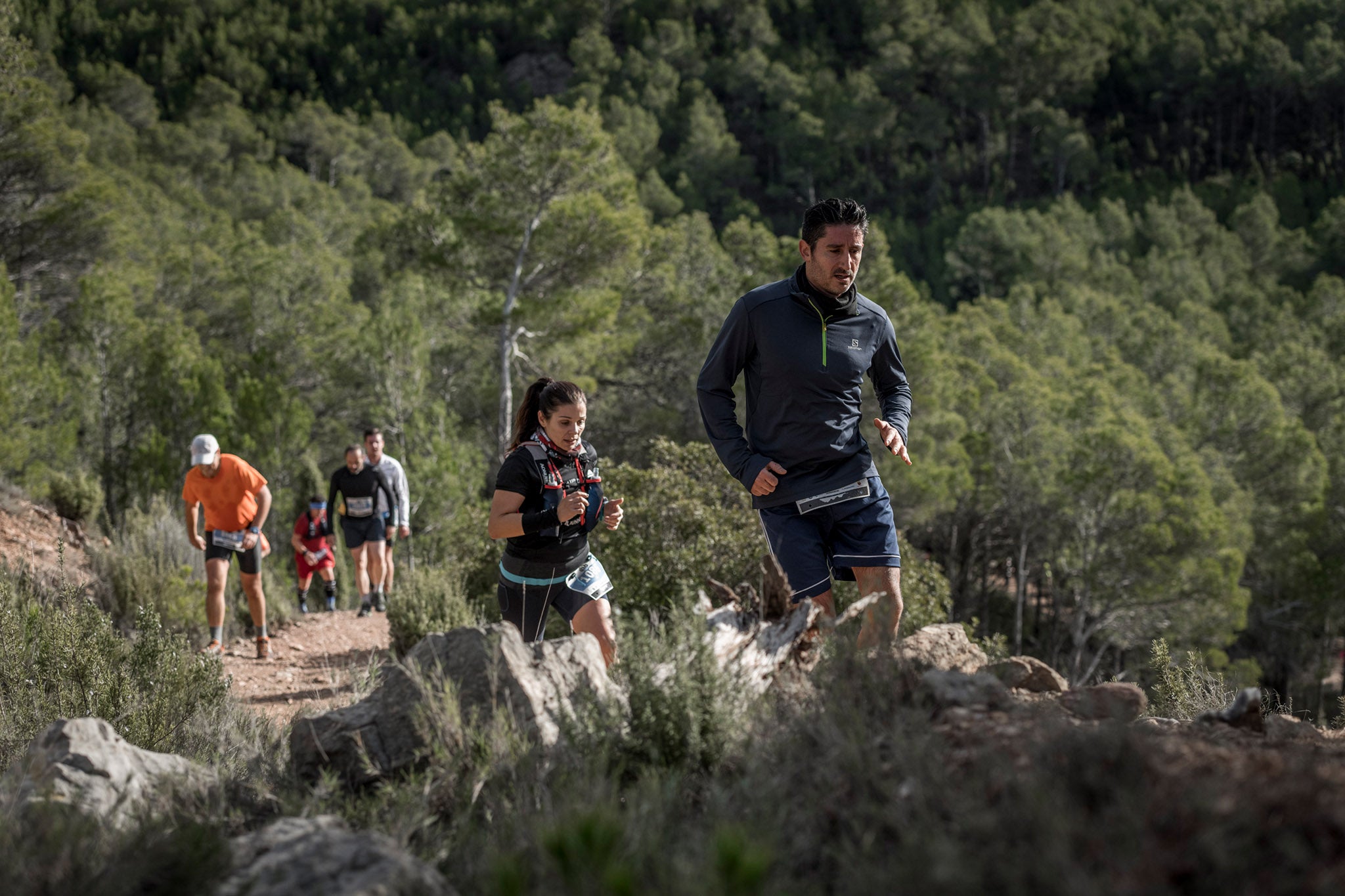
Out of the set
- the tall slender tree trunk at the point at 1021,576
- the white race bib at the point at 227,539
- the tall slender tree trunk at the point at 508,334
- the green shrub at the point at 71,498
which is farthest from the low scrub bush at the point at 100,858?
the tall slender tree trunk at the point at 1021,576

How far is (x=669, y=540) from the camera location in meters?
7.07

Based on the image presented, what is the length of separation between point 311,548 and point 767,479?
7935 mm

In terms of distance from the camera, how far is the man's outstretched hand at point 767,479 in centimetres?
313

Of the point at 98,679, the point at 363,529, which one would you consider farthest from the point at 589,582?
the point at 363,529

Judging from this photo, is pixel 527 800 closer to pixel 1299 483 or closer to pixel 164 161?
pixel 1299 483

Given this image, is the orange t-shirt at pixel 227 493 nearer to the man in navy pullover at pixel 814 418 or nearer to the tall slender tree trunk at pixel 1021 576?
the man in navy pullover at pixel 814 418

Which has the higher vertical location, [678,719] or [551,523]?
[551,523]

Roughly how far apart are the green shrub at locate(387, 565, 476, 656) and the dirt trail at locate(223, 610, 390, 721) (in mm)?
260

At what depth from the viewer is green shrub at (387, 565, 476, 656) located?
6.50 metres

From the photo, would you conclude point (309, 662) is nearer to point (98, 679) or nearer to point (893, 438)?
point (98, 679)

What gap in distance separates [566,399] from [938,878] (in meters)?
2.52

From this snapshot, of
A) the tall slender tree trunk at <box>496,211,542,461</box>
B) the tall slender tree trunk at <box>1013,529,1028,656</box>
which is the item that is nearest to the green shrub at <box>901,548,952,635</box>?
the tall slender tree trunk at <box>496,211,542,461</box>

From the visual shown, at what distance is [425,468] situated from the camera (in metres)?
13.8

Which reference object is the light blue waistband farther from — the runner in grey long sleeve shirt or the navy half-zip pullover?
the runner in grey long sleeve shirt
